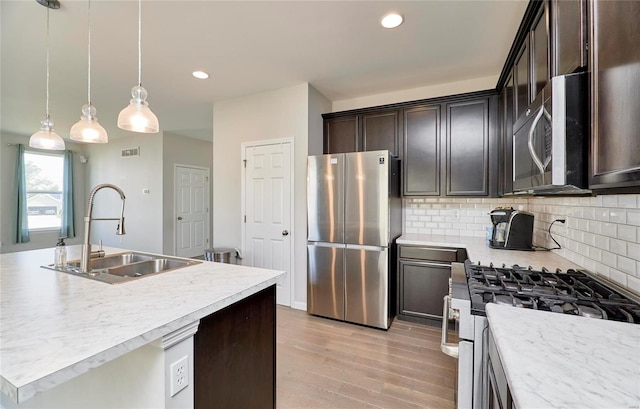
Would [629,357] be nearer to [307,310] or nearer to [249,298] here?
[249,298]

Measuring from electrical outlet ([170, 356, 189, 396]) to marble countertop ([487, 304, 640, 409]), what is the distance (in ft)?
3.25

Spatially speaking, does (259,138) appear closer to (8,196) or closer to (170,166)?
(170,166)

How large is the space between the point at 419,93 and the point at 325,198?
1.80 meters

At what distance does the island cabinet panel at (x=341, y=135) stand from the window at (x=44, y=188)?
21.3 ft

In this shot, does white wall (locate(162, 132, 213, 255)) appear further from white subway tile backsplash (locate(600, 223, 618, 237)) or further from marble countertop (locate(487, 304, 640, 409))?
white subway tile backsplash (locate(600, 223, 618, 237))

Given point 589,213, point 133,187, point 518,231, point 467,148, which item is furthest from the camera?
point 133,187

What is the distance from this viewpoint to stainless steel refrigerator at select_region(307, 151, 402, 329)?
108 inches

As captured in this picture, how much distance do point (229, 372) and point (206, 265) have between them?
66cm

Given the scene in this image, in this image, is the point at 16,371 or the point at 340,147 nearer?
the point at 16,371

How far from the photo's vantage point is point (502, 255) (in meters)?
Result: 2.10

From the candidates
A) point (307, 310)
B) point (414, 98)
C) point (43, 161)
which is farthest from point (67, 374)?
point (43, 161)

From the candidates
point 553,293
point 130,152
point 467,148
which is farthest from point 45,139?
point 130,152

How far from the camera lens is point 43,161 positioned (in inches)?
232

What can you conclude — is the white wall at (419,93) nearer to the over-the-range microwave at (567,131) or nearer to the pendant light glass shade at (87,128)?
the over-the-range microwave at (567,131)
